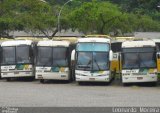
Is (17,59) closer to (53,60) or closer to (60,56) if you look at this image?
(53,60)

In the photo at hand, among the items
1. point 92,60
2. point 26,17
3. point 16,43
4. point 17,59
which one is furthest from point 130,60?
point 26,17

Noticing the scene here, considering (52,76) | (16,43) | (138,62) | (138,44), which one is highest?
(16,43)

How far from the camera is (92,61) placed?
3503 cm

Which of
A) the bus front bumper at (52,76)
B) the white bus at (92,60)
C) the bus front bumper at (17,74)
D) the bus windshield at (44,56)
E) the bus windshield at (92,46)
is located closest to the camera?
the white bus at (92,60)

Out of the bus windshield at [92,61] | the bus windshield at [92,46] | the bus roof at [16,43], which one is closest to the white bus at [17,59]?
the bus roof at [16,43]

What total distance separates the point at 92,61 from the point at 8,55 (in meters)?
6.58

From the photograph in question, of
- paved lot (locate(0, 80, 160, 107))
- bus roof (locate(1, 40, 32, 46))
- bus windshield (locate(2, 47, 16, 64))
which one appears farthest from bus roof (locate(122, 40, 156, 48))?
bus windshield (locate(2, 47, 16, 64))

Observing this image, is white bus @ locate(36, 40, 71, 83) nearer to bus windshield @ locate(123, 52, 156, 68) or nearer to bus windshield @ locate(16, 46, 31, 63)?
bus windshield @ locate(16, 46, 31, 63)

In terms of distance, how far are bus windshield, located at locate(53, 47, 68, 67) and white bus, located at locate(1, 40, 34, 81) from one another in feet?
7.16

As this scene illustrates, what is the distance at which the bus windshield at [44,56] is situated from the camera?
36.5m

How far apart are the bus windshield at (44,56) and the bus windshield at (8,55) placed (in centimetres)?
224

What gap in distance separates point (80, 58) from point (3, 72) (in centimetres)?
602

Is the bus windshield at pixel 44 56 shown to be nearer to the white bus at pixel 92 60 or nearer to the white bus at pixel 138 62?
the white bus at pixel 92 60

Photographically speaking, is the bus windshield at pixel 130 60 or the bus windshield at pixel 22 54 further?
the bus windshield at pixel 22 54
